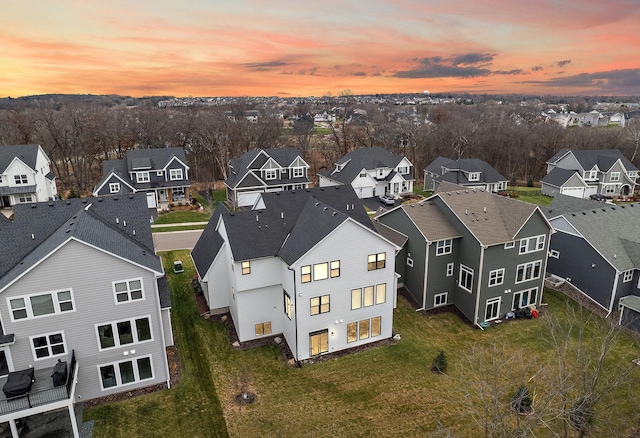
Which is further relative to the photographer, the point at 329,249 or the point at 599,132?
the point at 599,132

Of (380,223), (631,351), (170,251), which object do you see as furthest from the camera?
(170,251)

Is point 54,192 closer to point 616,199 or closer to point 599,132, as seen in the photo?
point 616,199

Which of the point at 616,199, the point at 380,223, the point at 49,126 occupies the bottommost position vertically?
the point at 616,199

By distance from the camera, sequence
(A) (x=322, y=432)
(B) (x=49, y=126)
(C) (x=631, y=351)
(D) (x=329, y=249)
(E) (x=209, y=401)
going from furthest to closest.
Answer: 1. (B) (x=49, y=126)
2. (C) (x=631, y=351)
3. (D) (x=329, y=249)
4. (E) (x=209, y=401)
5. (A) (x=322, y=432)

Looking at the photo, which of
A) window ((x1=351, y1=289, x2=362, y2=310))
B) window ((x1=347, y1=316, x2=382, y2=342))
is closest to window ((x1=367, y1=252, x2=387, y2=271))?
window ((x1=351, y1=289, x2=362, y2=310))

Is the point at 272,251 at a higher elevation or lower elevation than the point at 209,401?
higher

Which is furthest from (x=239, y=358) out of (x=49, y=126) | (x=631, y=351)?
(x=49, y=126)

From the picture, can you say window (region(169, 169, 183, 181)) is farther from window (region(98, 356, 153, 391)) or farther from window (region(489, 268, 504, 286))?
window (region(489, 268, 504, 286))
